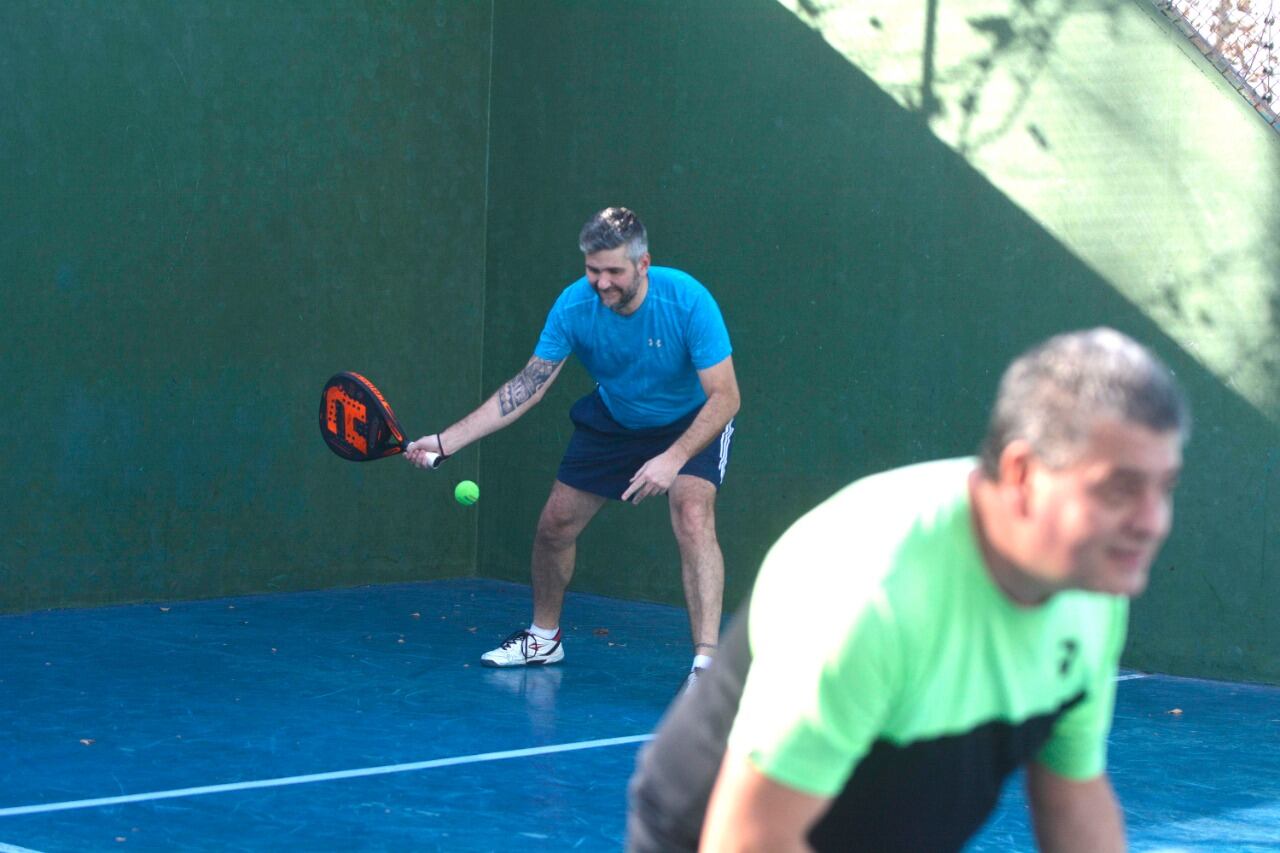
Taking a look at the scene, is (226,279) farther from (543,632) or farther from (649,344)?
(649,344)

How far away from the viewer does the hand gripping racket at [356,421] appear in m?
5.59

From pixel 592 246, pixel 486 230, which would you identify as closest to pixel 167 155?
pixel 486 230

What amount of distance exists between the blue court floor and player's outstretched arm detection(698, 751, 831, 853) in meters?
2.47

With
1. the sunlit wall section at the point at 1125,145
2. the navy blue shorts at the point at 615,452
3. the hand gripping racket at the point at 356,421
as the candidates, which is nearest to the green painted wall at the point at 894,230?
the sunlit wall section at the point at 1125,145

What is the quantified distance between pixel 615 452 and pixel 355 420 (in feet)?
2.84

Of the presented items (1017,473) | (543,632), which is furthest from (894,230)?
(1017,473)

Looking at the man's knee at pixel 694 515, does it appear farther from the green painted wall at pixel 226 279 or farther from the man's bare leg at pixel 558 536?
the green painted wall at pixel 226 279

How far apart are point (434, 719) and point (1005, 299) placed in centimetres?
284

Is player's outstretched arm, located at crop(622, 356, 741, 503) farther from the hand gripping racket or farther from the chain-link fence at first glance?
the chain-link fence

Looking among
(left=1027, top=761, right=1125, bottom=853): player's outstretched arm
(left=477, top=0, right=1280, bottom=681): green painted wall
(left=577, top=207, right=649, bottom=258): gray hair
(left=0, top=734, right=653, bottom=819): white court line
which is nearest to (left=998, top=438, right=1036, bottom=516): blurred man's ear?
(left=1027, top=761, right=1125, bottom=853): player's outstretched arm

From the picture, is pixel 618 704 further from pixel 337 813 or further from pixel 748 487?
pixel 748 487

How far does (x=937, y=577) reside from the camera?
1.58m

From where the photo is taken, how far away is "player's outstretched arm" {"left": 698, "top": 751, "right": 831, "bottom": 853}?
1.54 meters

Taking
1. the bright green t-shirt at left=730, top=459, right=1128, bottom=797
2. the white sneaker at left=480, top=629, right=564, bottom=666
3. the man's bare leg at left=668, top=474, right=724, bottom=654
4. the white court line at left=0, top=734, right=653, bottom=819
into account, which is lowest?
Result: the white court line at left=0, top=734, right=653, bottom=819
